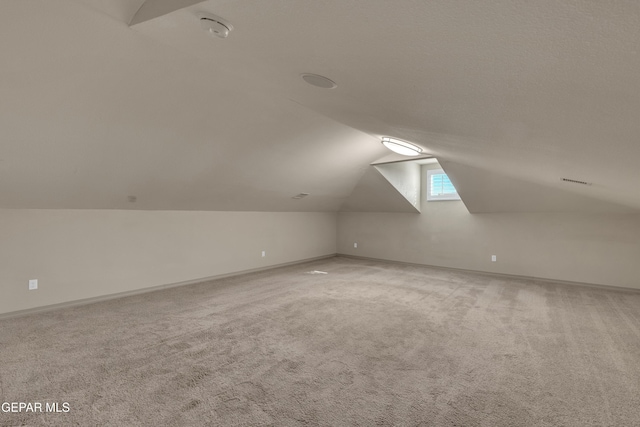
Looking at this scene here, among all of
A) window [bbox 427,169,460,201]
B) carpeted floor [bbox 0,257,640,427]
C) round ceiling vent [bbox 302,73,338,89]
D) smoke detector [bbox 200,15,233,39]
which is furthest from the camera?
window [bbox 427,169,460,201]

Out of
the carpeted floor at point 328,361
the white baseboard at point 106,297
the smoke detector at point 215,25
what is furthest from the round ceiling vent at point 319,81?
the white baseboard at point 106,297

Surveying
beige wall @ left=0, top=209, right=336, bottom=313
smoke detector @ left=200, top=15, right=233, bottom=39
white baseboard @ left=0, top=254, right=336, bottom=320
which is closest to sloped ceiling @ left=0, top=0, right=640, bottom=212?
smoke detector @ left=200, top=15, right=233, bottom=39

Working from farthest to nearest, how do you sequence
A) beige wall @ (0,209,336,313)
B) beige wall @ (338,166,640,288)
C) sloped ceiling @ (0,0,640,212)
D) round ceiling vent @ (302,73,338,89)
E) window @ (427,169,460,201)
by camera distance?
window @ (427,169,460,201) < beige wall @ (338,166,640,288) < beige wall @ (0,209,336,313) < round ceiling vent @ (302,73,338,89) < sloped ceiling @ (0,0,640,212)

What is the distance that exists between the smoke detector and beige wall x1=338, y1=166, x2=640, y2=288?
19.8ft

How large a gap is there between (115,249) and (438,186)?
238 inches

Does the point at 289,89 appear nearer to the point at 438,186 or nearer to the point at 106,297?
the point at 106,297

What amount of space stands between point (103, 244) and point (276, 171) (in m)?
2.51

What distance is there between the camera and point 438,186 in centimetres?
682

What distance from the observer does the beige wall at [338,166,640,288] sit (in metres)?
4.98

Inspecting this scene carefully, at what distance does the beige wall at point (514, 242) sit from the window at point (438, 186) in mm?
148

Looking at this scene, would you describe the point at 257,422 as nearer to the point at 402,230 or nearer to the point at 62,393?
the point at 62,393

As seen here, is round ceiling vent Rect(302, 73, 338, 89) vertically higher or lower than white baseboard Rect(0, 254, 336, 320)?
higher

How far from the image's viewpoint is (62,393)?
2.08m

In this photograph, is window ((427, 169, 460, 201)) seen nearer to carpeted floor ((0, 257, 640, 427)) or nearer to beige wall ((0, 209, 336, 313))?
carpeted floor ((0, 257, 640, 427))
